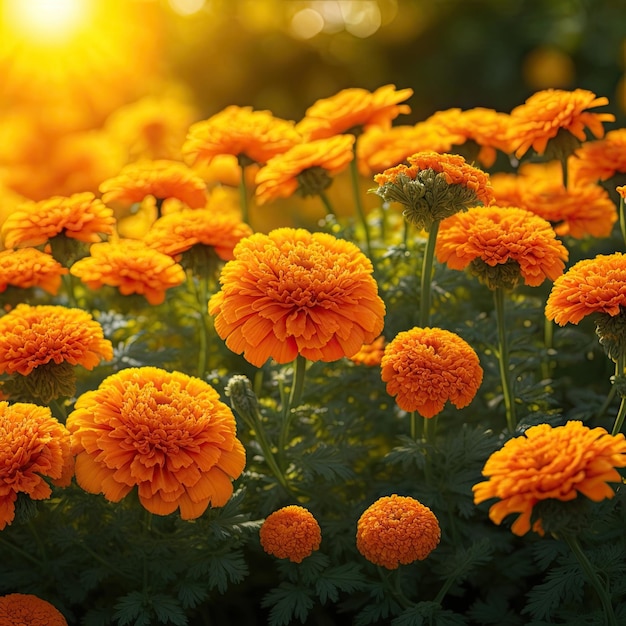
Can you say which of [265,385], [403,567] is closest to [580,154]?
[265,385]

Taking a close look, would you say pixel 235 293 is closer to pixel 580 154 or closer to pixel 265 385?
pixel 265 385

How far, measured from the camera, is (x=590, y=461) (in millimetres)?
1483

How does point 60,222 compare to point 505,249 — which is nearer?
point 505,249

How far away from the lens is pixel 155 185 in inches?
96.8

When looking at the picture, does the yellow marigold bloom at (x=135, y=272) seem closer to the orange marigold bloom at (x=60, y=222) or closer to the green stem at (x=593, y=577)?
the orange marigold bloom at (x=60, y=222)

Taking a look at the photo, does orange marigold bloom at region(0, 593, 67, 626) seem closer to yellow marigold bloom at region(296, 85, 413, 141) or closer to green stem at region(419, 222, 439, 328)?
green stem at region(419, 222, 439, 328)

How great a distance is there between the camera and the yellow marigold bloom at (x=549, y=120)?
235 centimetres

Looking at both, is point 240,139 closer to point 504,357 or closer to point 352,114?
point 352,114

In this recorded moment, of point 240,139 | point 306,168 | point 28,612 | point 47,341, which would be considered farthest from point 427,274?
point 28,612

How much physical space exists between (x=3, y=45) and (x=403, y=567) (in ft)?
17.1

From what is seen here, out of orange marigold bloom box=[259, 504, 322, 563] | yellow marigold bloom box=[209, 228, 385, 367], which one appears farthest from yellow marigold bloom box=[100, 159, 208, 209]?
orange marigold bloom box=[259, 504, 322, 563]

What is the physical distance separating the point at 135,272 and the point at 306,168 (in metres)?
0.52

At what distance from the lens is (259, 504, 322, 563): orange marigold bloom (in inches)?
72.2

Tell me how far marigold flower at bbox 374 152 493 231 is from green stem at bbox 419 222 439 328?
8cm
